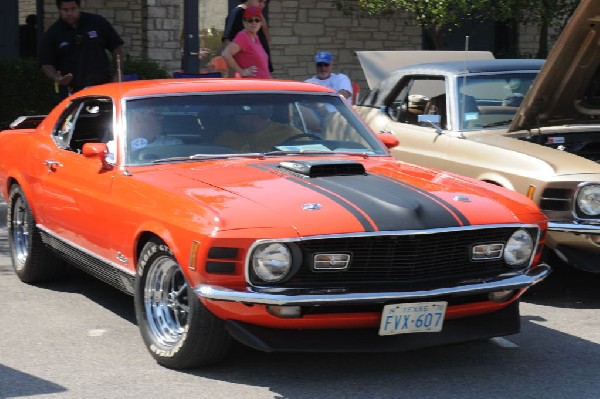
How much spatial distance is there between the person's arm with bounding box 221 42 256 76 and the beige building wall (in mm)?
6533

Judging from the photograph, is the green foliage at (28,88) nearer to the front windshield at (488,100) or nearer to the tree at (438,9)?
the tree at (438,9)

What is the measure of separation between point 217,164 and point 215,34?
12332 millimetres

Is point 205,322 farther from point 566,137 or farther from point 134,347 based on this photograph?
point 566,137

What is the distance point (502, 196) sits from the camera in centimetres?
631

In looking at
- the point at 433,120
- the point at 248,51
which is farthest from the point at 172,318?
the point at 248,51

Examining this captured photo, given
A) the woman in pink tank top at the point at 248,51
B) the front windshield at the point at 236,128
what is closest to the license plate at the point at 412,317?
the front windshield at the point at 236,128

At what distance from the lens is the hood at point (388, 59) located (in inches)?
456

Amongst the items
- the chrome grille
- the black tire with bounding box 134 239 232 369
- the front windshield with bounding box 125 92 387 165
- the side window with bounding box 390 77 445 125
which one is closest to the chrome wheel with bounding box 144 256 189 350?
the black tire with bounding box 134 239 232 369

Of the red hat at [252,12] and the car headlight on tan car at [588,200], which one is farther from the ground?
the red hat at [252,12]

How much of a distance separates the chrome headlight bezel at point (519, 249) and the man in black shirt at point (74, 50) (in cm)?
667

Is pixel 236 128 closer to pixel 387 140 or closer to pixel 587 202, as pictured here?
pixel 387 140

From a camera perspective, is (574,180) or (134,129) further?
(574,180)

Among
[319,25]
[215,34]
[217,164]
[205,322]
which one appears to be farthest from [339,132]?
[319,25]

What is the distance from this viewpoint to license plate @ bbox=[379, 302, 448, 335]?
553 cm
